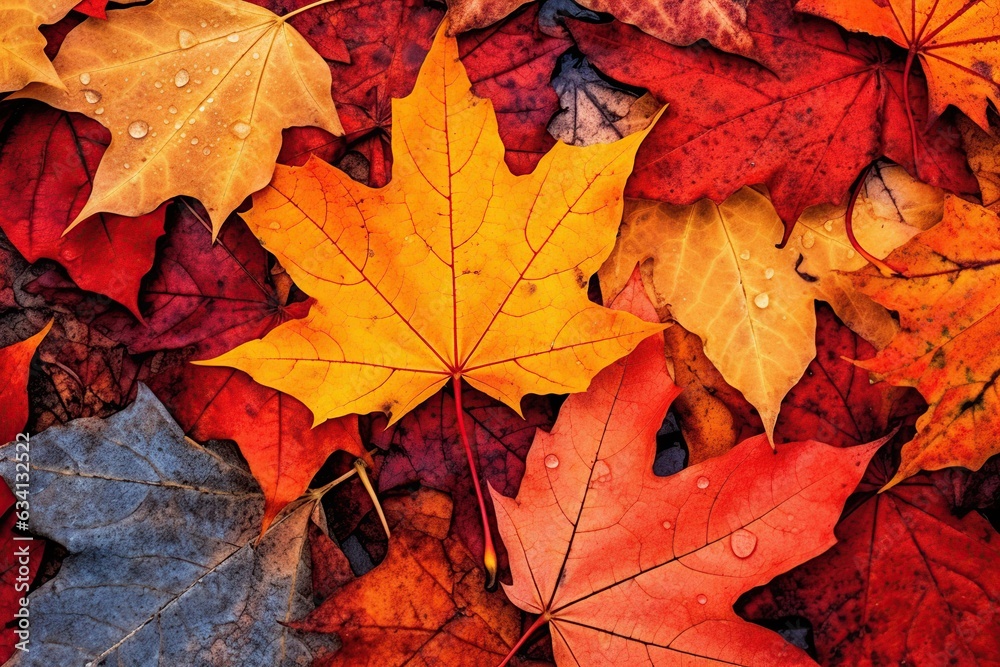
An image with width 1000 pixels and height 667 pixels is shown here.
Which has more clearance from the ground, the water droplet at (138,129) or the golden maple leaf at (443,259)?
the water droplet at (138,129)

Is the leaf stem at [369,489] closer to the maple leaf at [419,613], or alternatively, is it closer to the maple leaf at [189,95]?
the maple leaf at [419,613]

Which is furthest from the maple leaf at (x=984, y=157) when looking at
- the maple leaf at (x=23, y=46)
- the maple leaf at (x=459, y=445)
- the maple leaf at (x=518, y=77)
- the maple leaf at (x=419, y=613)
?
the maple leaf at (x=23, y=46)

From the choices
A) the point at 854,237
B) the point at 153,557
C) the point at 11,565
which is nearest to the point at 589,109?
the point at 854,237

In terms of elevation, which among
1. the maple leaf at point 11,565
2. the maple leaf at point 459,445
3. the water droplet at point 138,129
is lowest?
the maple leaf at point 11,565

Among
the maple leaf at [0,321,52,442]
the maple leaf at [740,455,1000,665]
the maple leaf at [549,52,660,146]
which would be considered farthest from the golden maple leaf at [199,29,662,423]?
the maple leaf at [740,455,1000,665]

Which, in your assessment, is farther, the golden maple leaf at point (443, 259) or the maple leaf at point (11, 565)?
the maple leaf at point (11, 565)

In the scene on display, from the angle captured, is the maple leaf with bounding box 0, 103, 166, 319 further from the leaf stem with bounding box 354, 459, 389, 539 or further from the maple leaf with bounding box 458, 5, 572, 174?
the maple leaf with bounding box 458, 5, 572, 174
